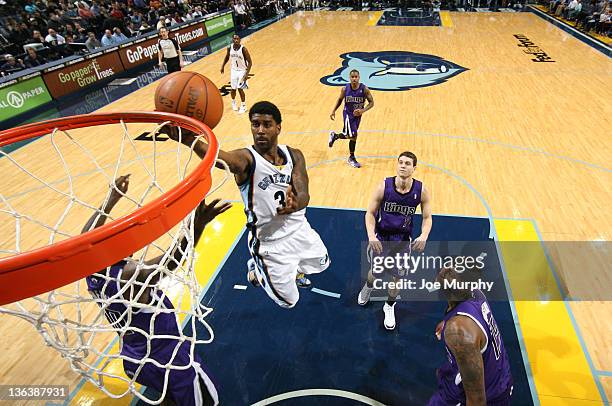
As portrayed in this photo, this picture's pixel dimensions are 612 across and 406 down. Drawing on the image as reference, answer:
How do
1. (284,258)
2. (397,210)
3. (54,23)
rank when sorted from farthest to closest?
(54,23)
(397,210)
(284,258)

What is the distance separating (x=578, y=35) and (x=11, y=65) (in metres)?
19.0

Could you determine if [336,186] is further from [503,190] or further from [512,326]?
→ [512,326]

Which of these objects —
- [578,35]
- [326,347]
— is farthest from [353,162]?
[578,35]

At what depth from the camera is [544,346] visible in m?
3.44

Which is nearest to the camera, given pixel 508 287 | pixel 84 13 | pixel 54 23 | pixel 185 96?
pixel 185 96

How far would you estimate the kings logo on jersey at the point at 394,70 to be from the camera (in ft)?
34.8

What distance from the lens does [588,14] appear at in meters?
15.2

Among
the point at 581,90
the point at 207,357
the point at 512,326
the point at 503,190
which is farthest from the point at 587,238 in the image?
the point at 581,90

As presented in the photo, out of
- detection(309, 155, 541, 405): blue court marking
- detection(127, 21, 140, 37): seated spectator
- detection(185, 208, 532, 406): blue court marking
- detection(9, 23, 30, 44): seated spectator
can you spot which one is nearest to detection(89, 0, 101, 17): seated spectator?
detection(127, 21, 140, 37): seated spectator

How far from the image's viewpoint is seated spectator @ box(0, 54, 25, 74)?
10.4 m

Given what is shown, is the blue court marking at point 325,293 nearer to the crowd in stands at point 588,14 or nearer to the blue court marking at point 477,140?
the blue court marking at point 477,140

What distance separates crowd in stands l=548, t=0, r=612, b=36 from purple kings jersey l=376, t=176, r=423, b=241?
15740 mm

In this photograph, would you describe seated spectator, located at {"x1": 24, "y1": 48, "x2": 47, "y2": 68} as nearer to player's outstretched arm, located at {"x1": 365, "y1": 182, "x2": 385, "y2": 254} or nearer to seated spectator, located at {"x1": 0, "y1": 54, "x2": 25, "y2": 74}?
seated spectator, located at {"x1": 0, "y1": 54, "x2": 25, "y2": 74}

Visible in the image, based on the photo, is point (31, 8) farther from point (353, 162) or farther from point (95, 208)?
point (95, 208)
